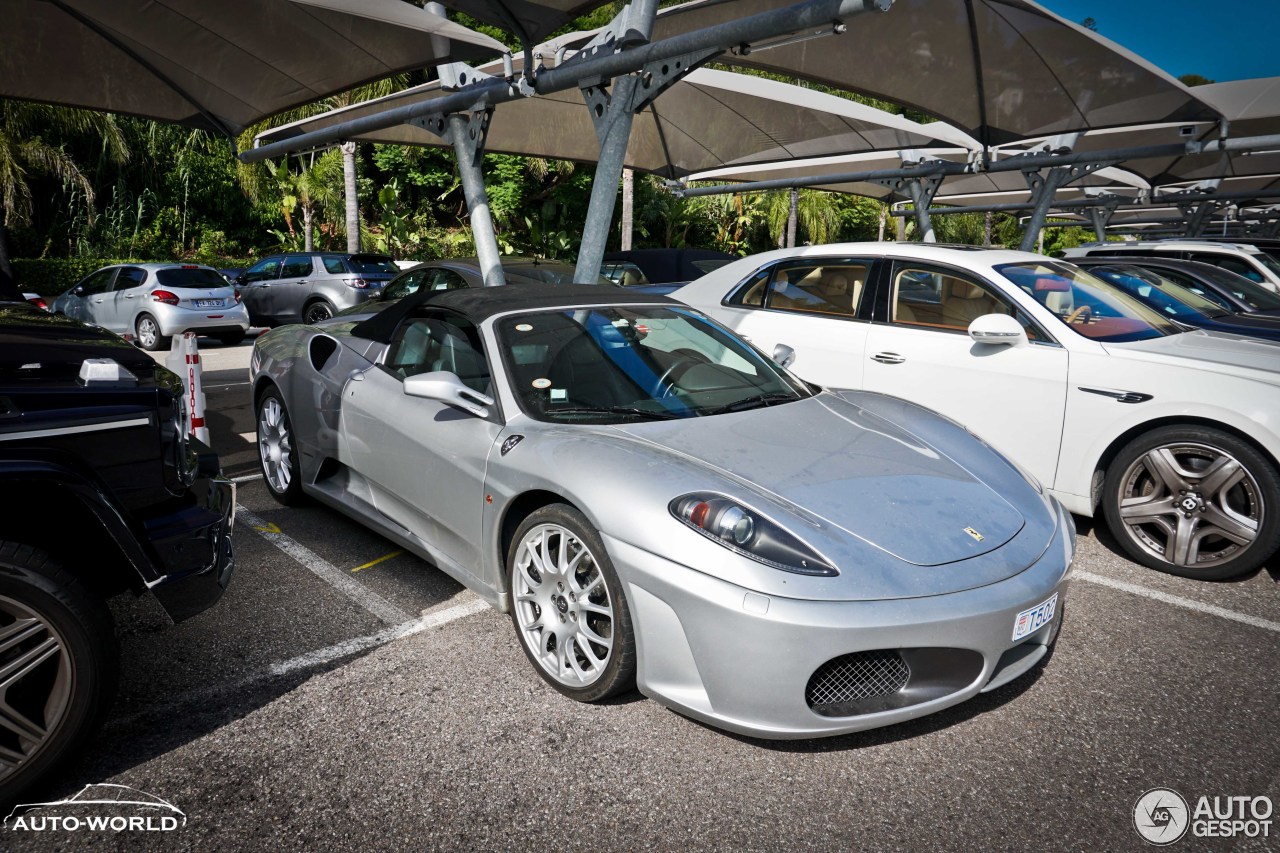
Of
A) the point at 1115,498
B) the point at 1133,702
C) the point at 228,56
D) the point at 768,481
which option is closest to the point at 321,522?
the point at 768,481

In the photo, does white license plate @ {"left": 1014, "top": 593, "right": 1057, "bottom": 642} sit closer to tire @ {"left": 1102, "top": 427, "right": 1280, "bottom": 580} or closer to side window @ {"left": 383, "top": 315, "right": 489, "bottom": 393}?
tire @ {"left": 1102, "top": 427, "right": 1280, "bottom": 580}

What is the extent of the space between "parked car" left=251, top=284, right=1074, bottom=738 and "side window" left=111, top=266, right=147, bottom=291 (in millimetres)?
10762

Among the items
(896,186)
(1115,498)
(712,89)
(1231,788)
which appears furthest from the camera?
(896,186)

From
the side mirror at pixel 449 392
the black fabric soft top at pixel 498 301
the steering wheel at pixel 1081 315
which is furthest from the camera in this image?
the steering wheel at pixel 1081 315

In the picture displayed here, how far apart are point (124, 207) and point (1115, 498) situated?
27.6 m

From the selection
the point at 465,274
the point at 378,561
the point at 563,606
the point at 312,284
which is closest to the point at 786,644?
the point at 563,606

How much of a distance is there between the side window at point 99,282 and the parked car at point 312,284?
202cm

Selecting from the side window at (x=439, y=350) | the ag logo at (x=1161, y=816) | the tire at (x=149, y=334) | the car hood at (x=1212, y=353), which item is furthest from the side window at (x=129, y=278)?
the ag logo at (x=1161, y=816)

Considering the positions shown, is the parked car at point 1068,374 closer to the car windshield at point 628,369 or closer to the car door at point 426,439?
the car windshield at point 628,369

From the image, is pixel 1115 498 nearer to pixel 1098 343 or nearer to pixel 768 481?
pixel 1098 343

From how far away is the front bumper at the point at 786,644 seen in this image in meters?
2.34

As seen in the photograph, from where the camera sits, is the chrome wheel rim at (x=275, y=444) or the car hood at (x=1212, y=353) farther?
the chrome wheel rim at (x=275, y=444)

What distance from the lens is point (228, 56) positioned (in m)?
9.12

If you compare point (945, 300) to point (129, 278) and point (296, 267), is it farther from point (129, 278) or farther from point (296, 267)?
point (296, 267)
